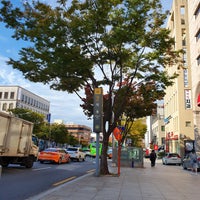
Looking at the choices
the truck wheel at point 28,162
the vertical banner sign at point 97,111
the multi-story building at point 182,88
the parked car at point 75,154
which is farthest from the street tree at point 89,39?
the multi-story building at point 182,88

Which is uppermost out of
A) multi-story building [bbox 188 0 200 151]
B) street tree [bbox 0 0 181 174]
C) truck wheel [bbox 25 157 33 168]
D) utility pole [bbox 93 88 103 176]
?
multi-story building [bbox 188 0 200 151]

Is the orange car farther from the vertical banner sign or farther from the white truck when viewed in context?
the vertical banner sign

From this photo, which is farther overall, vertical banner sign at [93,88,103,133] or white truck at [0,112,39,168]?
white truck at [0,112,39,168]

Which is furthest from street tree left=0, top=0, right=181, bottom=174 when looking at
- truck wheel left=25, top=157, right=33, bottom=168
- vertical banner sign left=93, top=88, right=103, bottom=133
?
truck wheel left=25, top=157, right=33, bottom=168

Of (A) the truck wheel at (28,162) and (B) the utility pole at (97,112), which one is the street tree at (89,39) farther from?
(A) the truck wheel at (28,162)

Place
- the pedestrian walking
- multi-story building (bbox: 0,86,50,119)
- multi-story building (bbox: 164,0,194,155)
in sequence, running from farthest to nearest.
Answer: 1. multi-story building (bbox: 0,86,50,119)
2. multi-story building (bbox: 164,0,194,155)
3. the pedestrian walking

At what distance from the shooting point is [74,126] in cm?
15362

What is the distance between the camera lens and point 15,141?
16.6 meters

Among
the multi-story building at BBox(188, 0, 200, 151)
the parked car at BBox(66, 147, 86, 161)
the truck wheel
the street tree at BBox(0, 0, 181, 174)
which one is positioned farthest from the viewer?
the parked car at BBox(66, 147, 86, 161)

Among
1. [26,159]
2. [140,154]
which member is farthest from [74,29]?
[140,154]

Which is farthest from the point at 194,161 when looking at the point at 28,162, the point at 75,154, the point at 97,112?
the point at 75,154

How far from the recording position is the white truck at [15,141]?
49.1 ft

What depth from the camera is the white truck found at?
49.1 feet

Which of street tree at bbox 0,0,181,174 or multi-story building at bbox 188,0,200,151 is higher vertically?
multi-story building at bbox 188,0,200,151
